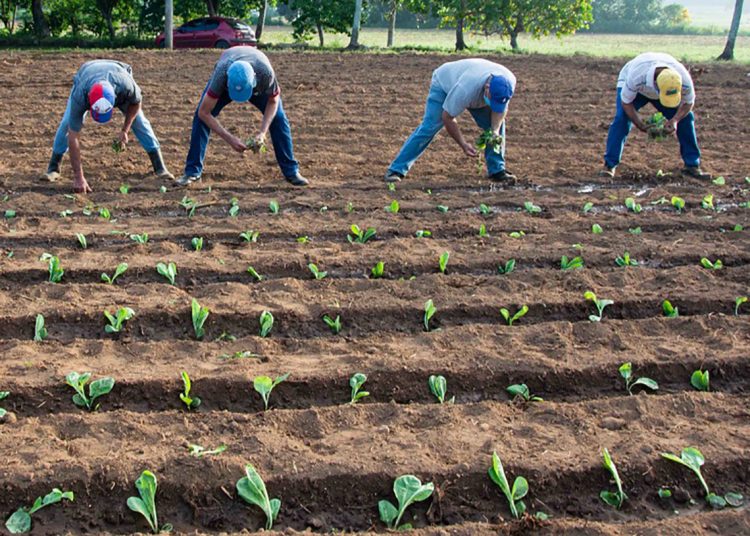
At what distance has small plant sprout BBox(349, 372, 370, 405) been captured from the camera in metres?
3.95

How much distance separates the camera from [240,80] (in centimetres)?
677

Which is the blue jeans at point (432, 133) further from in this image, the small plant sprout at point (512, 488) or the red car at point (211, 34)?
the red car at point (211, 34)

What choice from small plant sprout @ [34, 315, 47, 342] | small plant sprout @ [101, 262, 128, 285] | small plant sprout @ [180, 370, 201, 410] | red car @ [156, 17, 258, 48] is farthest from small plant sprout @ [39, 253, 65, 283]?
red car @ [156, 17, 258, 48]

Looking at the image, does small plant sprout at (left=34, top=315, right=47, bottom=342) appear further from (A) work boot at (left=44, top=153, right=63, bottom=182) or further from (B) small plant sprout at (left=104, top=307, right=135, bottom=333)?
Answer: (A) work boot at (left=44, top=153, right=63, bottom=182)

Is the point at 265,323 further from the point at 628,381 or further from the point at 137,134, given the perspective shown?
the point at 137,134

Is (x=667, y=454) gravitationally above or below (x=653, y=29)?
below

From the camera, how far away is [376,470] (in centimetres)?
333

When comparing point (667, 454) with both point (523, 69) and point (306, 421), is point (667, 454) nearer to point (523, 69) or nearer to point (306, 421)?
point (306, 421)

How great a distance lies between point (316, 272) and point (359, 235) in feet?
2.96

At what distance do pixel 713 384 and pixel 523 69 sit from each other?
1395 cm

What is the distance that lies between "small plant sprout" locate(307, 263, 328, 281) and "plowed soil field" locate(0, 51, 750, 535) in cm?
10

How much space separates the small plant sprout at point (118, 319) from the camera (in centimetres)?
464

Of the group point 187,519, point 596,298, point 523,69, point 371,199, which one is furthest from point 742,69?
point 187,519

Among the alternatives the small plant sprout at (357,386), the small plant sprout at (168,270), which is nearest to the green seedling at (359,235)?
the small plant sprout at (168,270)
